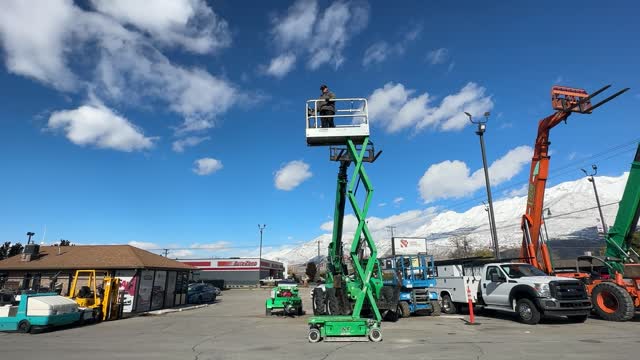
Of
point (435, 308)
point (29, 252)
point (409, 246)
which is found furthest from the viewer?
point (409, 246)

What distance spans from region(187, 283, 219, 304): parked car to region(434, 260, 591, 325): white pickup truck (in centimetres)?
2389

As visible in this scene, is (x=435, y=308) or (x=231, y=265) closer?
(x=435, y=308)

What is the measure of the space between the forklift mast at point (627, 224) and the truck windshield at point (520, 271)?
3.48 metres

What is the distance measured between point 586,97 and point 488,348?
12.8 m

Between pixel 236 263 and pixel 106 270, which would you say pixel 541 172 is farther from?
pixel 236 263

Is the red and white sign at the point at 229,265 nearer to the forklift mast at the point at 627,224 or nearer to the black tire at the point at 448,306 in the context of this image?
the black tire at the point at 448,306

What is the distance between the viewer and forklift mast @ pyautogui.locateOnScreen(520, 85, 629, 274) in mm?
17094

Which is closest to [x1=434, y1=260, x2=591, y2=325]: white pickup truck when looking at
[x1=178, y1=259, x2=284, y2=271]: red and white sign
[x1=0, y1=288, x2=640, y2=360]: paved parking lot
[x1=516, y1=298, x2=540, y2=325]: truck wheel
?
[x1=516, y1=298, x2=540, y2=325]: truck wheel

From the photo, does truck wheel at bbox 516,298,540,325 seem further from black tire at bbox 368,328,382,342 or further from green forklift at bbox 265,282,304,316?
green forklift at bbox 265,282,304,316


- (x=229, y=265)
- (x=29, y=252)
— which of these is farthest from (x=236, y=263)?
(x=29, y=252)

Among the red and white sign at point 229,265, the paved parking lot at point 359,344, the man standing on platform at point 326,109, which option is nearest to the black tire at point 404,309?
the paved parking lot at point 359,344

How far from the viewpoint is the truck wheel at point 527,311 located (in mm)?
14586

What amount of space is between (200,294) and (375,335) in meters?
28.5

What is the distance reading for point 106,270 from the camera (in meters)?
24.8
